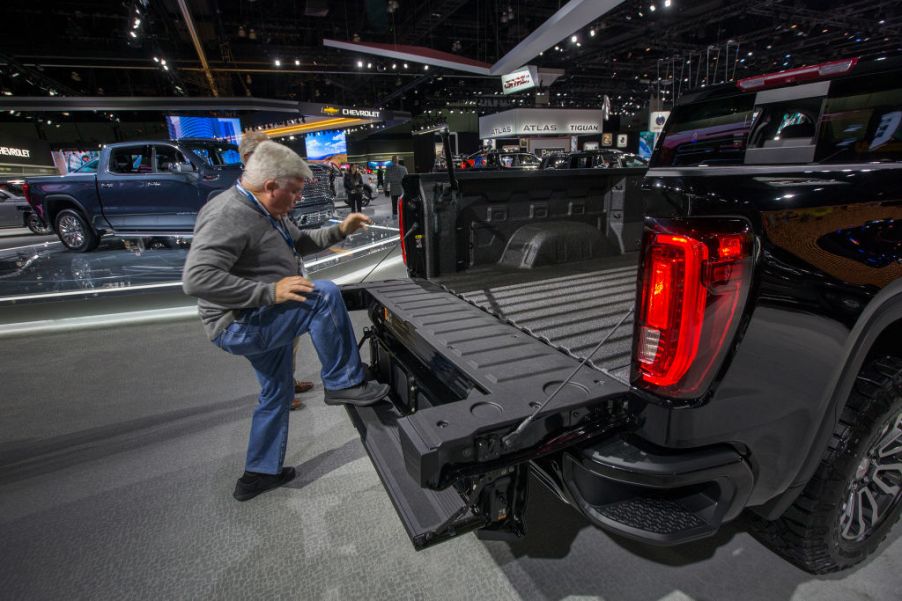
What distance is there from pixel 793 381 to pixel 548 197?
2159mm

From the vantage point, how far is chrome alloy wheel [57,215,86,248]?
7.72 metres

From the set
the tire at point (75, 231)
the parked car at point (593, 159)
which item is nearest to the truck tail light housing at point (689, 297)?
the parked car at point (593, 159)

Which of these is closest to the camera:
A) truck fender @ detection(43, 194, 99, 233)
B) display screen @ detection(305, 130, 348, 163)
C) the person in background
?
truck fender @ detection(43, 194, 99, 233)

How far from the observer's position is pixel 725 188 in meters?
1.16

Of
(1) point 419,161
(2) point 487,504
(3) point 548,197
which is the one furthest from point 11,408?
(1) point 419,161

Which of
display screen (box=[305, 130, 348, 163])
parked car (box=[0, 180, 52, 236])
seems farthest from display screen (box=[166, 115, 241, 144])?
display screen (box=[305, 130, 348, 163])

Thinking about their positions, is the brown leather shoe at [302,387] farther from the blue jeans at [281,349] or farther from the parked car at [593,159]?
the parked car at [593,159]

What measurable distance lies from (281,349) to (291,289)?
1.29ft

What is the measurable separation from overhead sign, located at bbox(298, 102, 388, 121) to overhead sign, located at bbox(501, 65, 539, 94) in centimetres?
563

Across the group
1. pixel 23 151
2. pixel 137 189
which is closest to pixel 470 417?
pixel 137 189

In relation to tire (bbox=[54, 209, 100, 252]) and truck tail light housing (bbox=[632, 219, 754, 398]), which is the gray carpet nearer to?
truck tail light housing (bbox=[632, 219, 754, 398])

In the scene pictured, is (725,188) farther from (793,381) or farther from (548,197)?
(548,197)

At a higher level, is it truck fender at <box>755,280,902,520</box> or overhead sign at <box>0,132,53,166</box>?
overhead sign at <box>0,132,53,166</box>

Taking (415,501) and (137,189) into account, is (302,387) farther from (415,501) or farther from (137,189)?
(137,189)
